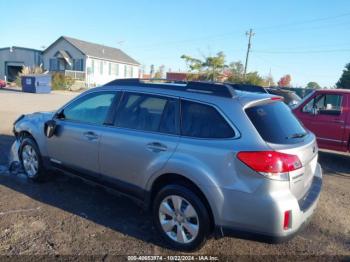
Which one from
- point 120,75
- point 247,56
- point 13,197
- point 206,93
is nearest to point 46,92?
point 120,75

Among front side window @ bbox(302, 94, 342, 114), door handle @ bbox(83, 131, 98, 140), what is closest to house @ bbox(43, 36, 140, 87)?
front side window @ bbox(302, 94, 342, 114)

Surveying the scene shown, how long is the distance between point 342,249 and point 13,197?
4.29 metres

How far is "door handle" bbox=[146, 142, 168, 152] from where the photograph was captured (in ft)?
12.2

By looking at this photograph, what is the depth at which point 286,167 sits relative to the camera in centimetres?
318

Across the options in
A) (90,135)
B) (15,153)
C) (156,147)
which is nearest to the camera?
(156,147)

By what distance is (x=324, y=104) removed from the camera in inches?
323

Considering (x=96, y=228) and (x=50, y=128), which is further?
(x=50, y=128)

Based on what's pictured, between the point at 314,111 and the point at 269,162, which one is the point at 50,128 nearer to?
the point at 269,162

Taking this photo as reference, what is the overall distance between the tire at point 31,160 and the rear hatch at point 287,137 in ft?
11.5

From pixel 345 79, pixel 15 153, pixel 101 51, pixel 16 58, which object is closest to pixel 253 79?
pixel 345 79

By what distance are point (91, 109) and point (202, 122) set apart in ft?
6.12

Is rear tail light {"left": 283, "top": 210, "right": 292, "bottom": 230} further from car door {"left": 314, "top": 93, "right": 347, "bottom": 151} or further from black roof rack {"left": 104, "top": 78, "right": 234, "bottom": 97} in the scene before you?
car door {"left": 314, "top": 93, "right": 347, "bottom": 151}

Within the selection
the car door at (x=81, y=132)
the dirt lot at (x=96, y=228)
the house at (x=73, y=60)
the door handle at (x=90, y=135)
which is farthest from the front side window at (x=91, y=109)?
the house at (x=73, y=60)

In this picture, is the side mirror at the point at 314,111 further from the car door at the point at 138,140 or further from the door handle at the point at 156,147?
the door handle at the point at 156,147
